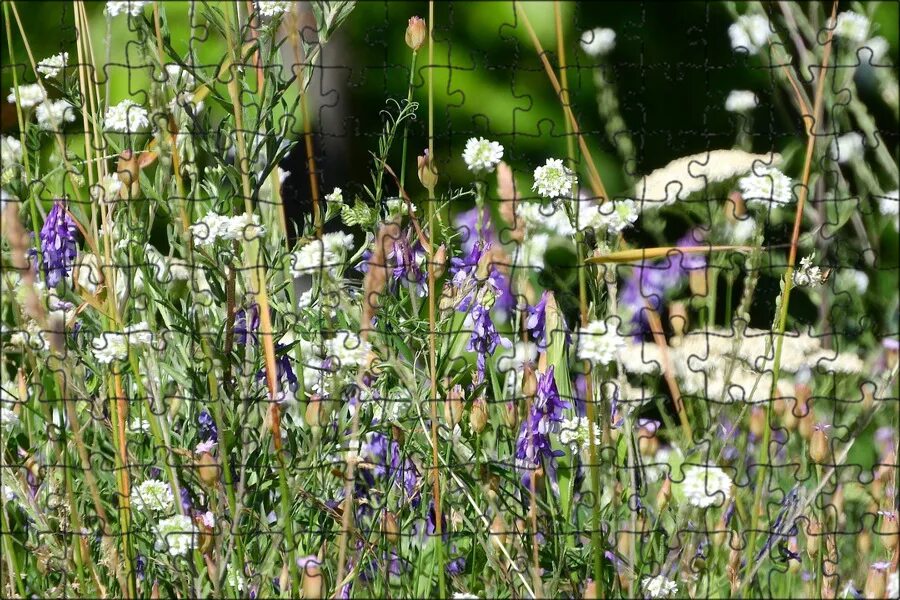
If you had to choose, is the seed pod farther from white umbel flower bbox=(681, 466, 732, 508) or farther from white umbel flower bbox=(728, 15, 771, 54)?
white umbel flower bbox=(728, 15, 771, 54)

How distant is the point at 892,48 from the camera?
3.14 metres

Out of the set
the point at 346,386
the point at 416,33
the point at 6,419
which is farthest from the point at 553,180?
the point at 6,419

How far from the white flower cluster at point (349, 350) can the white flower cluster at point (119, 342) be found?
0.77 ft

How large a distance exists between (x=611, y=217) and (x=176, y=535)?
557 millimetres

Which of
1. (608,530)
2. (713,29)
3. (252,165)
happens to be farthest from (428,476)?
(713,29)

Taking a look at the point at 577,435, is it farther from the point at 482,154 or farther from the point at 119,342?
the point at 119,342

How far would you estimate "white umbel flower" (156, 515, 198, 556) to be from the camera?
1128 millimetres

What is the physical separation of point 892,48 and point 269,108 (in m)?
2.47

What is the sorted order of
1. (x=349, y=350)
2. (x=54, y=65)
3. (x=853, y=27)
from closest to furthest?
(x=349, y=350), (x=54, y=65), (x=853, y=27)

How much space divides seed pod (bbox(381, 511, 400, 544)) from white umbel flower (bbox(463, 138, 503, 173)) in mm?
391

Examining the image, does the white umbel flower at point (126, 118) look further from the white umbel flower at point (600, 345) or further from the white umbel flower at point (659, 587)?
the white umbel flower at point (659, 587)

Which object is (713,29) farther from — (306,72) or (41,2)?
(306,72)

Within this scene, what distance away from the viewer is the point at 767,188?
1.17 meters

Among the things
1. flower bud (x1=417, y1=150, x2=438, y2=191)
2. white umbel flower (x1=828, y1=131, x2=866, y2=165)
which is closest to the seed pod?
flower bud (x1=417, y1=150, x2=438, y2=191)
